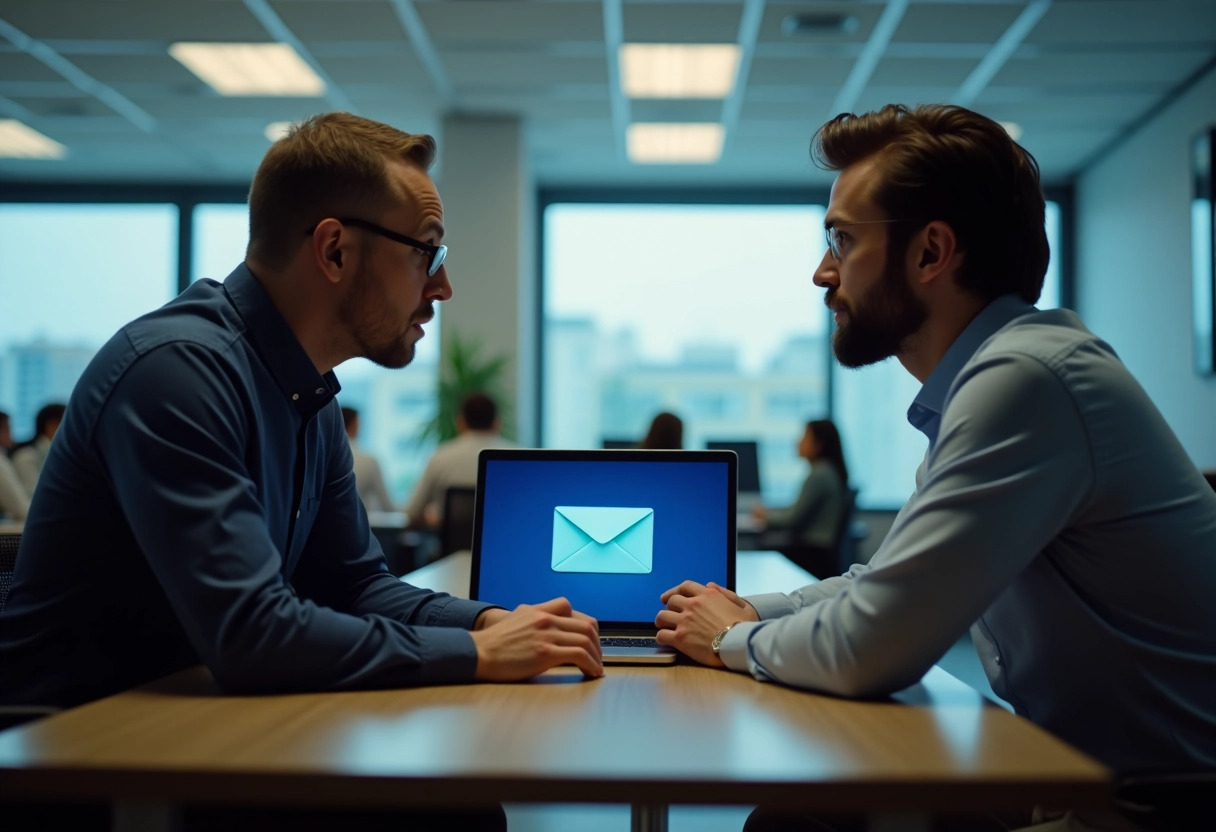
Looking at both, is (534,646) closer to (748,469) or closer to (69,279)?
(748,469)

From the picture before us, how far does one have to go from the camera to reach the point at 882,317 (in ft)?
4.63

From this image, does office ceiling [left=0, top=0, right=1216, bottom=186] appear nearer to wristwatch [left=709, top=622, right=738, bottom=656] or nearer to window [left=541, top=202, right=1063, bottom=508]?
window [left=541, top=202, right=1063, bottom=508]

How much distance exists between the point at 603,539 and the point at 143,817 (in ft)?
2.65

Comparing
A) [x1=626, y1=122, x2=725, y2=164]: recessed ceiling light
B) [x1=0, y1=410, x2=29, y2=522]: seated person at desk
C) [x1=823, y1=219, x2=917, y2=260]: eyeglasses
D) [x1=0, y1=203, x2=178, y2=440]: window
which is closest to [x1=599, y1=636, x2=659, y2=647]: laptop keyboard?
[x1=823, y1=219, x2=917, y2=260]: eyeglasses

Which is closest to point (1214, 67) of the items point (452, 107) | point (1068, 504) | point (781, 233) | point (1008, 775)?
point (781, 233)

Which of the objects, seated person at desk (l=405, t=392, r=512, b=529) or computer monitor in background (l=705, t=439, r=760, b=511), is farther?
computer monitor in background (l=705, t=439, r=760, b=511)

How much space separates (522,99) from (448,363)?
1694 millimetres

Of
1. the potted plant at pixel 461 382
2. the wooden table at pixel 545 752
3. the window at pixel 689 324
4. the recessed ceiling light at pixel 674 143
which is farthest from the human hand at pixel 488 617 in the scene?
the window at pixel 689 324

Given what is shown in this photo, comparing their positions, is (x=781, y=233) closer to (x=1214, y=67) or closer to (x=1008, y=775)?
(x=1214, y=67)

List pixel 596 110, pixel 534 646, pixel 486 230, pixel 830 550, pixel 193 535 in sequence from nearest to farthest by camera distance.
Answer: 1. pixel 193 535
2. pixel 534 646
3. pixel 830 550
4. pixel 596 110
5. pixel 486 230

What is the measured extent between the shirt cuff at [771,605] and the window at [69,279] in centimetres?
744

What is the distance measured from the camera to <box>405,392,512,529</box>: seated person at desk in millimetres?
4781

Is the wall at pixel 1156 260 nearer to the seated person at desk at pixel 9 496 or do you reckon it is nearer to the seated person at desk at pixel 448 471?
the seated person at desk at pixel 448 471

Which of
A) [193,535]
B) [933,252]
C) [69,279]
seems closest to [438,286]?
[193,535]
